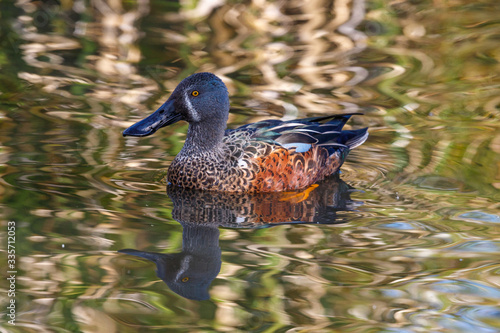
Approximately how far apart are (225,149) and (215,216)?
38.9 inches

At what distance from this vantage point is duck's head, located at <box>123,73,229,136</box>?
7812 millimetres

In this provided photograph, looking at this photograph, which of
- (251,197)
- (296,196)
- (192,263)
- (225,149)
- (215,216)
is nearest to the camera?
(192,263)

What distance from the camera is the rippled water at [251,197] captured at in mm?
5379

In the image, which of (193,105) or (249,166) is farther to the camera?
(193,105)

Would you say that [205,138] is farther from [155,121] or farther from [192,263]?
[192,263]

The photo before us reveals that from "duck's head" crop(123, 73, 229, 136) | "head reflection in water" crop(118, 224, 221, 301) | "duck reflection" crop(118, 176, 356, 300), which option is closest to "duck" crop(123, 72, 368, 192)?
"duck's head" crop(123, 73, 229, 136)

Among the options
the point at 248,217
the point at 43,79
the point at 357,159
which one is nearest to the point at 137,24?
the point at 43,79

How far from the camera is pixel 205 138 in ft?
26.1

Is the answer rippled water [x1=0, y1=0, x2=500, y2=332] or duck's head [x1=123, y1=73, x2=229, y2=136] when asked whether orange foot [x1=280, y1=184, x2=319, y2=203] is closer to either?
rippled water [x1=0, y1=0, x2=500, y2=332]

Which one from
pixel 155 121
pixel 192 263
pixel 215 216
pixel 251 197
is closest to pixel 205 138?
pixel 155 121

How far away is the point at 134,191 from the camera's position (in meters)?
7.52

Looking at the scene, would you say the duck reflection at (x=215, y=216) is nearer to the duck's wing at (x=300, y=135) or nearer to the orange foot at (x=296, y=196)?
the orange foot at (x=296, y=196)

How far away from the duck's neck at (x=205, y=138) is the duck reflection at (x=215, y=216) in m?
0.43

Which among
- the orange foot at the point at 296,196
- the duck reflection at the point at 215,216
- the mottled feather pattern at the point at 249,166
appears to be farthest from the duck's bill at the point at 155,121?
the orange foot at the point at 296,196
